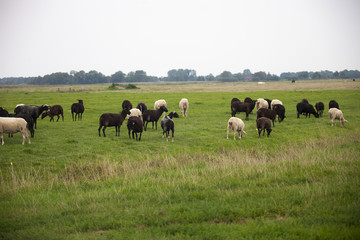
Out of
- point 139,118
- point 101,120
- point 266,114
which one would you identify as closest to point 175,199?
point 139,118

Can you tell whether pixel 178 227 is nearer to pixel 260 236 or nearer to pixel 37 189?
pixel 260 236

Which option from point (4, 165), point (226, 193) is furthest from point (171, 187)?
point (4, 165)

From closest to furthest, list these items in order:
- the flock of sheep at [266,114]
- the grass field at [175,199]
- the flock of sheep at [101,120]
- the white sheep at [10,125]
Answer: the grass field at [175,199]
the white sheep at [10,125]
the flock of sheep at [101,120]
the flock of sheep at [266,114]

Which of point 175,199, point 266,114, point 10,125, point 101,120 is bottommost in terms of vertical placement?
point 175,199

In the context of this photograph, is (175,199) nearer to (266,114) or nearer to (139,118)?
(139,118)

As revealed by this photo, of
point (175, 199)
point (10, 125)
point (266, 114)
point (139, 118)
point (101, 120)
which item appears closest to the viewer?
point (175, 199)

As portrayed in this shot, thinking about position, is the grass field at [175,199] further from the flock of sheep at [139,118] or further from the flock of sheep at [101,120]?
the flock of sheep at [139,118]

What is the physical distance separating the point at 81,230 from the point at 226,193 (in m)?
3.93

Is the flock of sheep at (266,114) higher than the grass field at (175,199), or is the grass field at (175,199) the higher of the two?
the flock of sheep at (266,114)

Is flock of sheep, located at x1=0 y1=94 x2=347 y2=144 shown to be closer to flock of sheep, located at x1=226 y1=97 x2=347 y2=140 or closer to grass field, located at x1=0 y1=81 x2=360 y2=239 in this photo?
flock of sheep, located at x1=226 y1=97 x2=347 y2=140

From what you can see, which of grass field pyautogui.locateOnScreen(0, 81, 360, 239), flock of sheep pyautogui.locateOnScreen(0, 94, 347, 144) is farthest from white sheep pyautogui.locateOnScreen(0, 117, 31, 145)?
grass field pyautogui.locateOnScreen(0, 81, 360, 239)

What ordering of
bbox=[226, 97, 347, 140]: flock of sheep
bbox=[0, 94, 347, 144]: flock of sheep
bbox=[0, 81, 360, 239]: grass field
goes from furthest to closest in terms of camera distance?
bbox=[226, 97, 347, 140]: flock of sheep, bbox=[0, 94, 347, 144]: flock of sheep, bbox=[0, 81, 360, 239]: grass field

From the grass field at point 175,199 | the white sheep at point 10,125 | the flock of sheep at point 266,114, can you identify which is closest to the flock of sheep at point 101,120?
the white sheep at point 10,125

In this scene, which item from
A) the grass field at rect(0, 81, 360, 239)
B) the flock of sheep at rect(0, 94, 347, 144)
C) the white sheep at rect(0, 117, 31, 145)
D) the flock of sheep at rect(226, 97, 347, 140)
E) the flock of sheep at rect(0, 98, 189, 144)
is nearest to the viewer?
the grass field at rect(0, 81, 360, 239)
